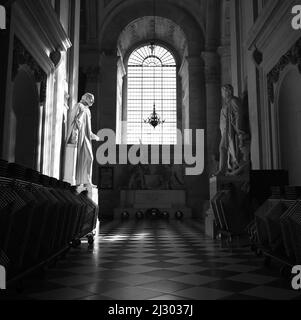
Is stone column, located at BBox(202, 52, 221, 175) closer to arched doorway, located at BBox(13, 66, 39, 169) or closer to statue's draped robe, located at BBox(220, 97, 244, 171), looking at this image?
statue's draped robe, located at BBox(220, 97, 244, 171)

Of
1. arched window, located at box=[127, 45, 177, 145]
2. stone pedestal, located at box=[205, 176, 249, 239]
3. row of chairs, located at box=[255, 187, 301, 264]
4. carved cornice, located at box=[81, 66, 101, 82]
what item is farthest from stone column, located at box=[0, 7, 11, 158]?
arched window, located at box=[127, 45, 177, 145]

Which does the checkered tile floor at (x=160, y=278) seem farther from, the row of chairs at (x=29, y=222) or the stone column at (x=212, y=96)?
the stone column at (x=212, y=96)

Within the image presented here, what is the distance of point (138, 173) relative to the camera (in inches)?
748

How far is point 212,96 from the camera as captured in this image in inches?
738

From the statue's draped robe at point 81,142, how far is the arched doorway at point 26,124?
1822 millimetres

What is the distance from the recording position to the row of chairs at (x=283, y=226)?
3465mm

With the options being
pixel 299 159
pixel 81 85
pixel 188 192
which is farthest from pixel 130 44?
pixel 299 159

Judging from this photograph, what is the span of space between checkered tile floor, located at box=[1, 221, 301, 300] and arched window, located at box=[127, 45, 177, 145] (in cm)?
1682

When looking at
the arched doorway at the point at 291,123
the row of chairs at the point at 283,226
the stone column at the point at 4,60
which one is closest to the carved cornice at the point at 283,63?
the arched doorway at the point at 291,123

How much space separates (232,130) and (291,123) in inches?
68.7

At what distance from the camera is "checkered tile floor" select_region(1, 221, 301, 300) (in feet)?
10.1

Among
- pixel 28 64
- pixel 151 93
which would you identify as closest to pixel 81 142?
pixel 28 64

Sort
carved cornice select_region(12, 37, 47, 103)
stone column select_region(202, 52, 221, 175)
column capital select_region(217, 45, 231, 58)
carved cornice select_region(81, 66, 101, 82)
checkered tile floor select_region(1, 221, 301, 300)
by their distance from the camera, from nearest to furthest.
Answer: checkered tile floor select_region(1, 221, 301, 300)
carved cornice select_region(12, 37, 47, 103)
column capital select_region(217, 45, 231, 58)
stone column select_region(202, 52, 221, 175)
carved cornice select_region(81, 66, 101, 82)

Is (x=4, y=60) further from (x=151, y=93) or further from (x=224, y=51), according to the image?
(x=151, y=93)
